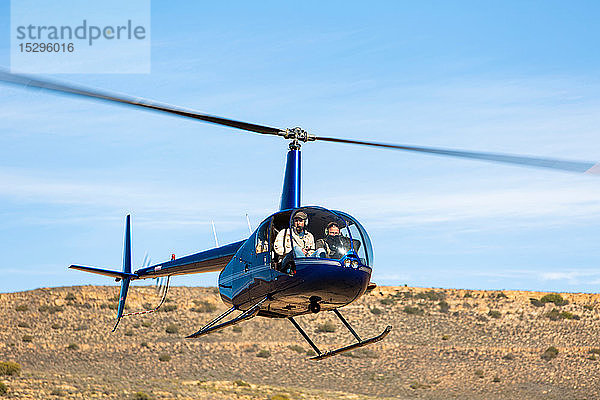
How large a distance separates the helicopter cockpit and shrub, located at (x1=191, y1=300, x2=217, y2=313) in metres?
51.1

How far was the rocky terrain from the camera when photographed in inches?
1970

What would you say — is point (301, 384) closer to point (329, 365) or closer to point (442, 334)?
point (329, 365)

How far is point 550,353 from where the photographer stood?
5959cm

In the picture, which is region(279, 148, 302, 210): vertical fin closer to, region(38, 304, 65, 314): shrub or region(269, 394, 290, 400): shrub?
region(269, 394, 290, 400): shrub

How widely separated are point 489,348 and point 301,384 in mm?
16821

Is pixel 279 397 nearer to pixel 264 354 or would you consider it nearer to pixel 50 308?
pixel 264 354

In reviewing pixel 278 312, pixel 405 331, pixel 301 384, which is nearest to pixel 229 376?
pixel 301 384

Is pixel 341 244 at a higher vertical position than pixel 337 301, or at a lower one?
higher

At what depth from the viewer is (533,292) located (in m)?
76.6

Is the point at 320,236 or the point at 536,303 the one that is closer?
the point at 320,236

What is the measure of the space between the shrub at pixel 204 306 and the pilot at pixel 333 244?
51.6 m

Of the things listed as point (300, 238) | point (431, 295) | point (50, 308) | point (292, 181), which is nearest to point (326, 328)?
point (431, 295)

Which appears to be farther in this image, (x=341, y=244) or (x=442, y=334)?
(x=442, y=334)

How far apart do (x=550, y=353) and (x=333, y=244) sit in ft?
155
